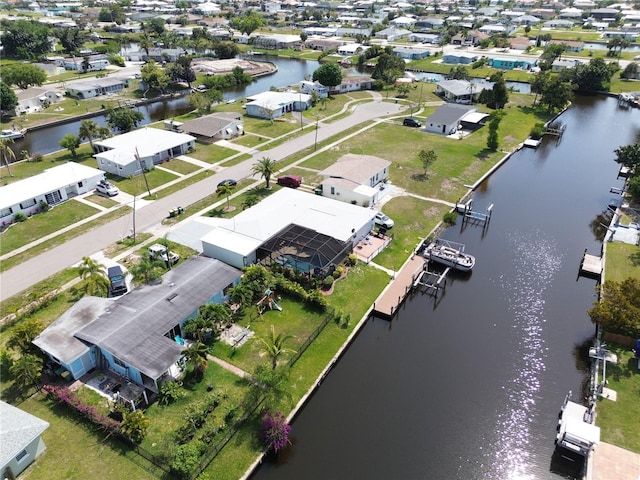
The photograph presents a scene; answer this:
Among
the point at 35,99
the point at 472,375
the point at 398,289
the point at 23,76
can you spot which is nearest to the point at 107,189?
the point at 398,289

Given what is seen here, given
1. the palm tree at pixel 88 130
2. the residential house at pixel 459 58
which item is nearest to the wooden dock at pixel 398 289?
the palm tree at pixel 88 130

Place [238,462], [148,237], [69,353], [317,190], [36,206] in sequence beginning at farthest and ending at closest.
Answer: [317,190], [36,206], [148,237], [69,353], [238,462]

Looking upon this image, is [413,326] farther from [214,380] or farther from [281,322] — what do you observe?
[214,380]

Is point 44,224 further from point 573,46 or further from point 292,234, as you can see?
point 573,46

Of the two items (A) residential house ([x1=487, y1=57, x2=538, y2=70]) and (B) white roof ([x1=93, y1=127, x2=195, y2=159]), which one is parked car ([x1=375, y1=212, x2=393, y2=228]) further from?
(A) residential house ([x1=487, y1=57, x2=538, y2=70])

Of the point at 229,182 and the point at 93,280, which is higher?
the point at 93,280

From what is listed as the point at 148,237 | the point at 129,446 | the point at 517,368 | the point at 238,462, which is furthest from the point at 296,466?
the point at 148,237
